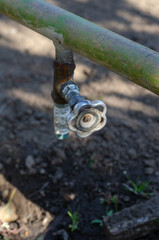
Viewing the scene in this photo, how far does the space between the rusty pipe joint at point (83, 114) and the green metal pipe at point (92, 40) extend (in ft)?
0.65

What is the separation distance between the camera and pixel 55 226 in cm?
196

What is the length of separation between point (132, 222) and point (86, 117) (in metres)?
0.92

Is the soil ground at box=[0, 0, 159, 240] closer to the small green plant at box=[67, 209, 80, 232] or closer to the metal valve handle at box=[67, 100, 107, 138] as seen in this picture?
the small green plant at box=[67, 209, 80, 232]

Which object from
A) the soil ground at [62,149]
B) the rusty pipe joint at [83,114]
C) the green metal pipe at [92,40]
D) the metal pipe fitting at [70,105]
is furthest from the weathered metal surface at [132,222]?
the green metal pipe at [92,40]

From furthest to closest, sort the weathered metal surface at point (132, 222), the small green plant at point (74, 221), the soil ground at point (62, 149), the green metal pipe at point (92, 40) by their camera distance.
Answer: the soil ground at point (62, 149) → the small green plant at point (74, 221) → the weathered metal surface at point (132, 222) → the green metal pipe at point (92, 40)

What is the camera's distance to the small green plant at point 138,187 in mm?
2055

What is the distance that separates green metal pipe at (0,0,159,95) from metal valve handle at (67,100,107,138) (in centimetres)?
20

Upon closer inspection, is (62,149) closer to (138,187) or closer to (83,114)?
(138,187)

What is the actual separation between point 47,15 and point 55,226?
4.59ft

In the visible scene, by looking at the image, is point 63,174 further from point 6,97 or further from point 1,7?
point 1,7

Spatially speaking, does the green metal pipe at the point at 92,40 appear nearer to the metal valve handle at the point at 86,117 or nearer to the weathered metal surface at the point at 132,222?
the metal valve handle at the point at 86,117

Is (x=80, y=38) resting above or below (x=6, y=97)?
above

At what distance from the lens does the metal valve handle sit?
45.4 inches

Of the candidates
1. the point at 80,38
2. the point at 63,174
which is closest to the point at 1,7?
the point at 80,38
